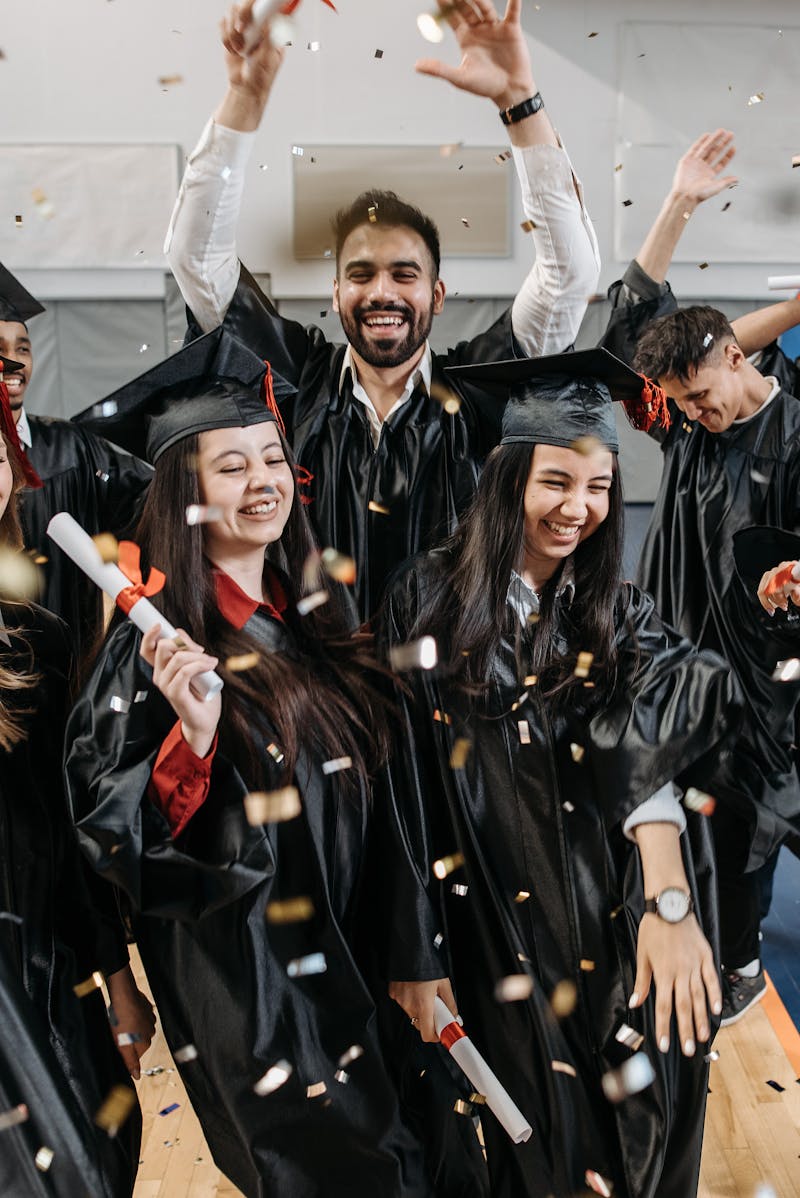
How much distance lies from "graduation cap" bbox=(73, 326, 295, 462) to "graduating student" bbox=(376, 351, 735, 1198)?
0.41m

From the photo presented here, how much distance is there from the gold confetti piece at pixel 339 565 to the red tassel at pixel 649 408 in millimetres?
646

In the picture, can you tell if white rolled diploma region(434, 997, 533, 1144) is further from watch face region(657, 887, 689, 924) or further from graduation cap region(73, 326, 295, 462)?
graduation cap region(73, 326, 295, 462)

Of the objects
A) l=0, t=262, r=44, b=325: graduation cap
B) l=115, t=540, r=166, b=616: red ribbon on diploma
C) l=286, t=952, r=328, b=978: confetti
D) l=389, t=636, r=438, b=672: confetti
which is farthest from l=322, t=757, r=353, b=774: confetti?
l=0, t=262, r=44, b=325: graduation cap

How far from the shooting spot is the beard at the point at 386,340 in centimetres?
226

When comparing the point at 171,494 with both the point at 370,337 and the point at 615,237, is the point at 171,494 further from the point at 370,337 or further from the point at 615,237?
the point at 615,237

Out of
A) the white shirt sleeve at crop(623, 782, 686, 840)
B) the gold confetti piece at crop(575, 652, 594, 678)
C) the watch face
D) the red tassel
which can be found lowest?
the watch face

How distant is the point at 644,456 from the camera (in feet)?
26.1

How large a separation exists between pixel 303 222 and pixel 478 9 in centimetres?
574

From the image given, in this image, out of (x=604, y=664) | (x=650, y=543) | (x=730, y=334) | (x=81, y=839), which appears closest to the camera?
(x=81, y=839)

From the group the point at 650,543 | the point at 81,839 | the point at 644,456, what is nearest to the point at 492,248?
the point at 644,456

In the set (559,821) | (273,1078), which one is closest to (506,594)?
(559,821)

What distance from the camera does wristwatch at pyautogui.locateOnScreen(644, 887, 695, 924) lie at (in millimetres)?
1777

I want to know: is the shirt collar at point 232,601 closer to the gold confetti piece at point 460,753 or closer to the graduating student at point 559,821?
the graduating student at point 559,821

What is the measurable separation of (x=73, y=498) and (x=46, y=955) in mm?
1224
